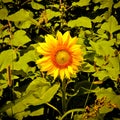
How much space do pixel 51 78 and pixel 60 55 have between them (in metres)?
0.31

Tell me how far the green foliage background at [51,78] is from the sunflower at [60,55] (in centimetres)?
9

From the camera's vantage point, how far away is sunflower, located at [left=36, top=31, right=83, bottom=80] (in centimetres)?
179

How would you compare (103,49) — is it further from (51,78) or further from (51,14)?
(51,14)

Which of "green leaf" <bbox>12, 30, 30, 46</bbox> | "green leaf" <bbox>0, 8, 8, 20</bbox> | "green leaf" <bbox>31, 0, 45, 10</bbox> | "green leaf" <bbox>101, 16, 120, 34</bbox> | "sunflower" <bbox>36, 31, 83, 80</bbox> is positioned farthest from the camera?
"green leaf" <bbox>31, 0, 45, 10</bbox>

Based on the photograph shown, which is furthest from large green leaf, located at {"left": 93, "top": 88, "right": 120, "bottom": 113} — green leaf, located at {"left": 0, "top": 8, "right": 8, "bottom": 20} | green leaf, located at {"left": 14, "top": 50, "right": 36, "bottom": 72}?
green leaf, located at {"left": 0, "top": 8, "right": 8, "bottom": 20}

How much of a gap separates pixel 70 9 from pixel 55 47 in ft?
3.66

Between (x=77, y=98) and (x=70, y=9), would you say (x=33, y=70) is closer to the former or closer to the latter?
(x=77, y=98)

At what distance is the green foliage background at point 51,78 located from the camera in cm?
184

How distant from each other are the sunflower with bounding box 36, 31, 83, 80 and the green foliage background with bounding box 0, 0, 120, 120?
91 mm

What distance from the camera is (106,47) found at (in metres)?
2.07

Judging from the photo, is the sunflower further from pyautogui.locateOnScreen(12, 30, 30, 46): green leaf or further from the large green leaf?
pyautogui.locateOnScreen(12, 30, 30, 46): green leaf

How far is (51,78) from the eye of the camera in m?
2.10

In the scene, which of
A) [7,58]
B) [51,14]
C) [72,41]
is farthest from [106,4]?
[7,58]

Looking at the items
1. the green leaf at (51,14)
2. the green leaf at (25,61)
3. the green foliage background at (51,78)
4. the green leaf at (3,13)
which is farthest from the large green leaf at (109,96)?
the green leaf at (3,13)
